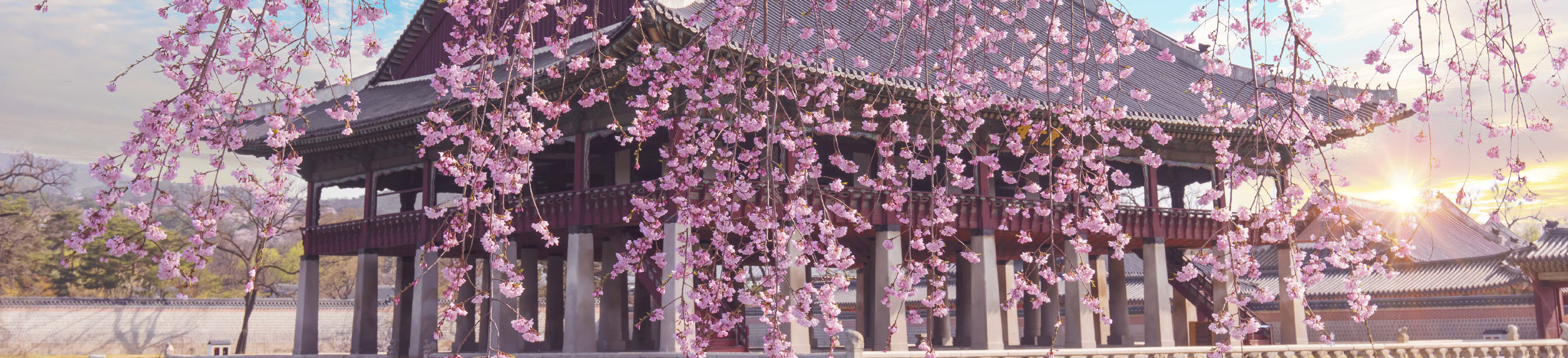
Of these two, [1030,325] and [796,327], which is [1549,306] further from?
[796,327]

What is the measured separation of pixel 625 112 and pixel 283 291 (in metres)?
38.0

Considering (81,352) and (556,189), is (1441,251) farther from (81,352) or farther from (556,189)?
(81,352)

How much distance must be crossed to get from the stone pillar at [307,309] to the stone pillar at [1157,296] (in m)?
15.7

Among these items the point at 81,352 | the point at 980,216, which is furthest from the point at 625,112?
the point at 81,352

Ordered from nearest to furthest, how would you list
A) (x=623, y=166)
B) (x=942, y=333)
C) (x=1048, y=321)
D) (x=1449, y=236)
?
(x=623, y=166) < (x=1048, y=321) < (x=942, y=333) < (x=1449, y=236)

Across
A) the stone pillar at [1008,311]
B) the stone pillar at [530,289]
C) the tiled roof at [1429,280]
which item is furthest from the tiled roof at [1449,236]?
the stone pillar at [530,289]

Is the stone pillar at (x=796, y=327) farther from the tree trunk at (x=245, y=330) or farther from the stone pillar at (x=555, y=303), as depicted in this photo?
the tree trunk at (x=245, y=330)

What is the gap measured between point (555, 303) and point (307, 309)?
4.81m

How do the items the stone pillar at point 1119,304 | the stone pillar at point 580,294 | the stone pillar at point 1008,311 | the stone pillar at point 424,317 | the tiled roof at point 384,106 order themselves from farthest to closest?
the stone pillar at point 1008,311, the stone pillar at point 1119,304, the stone pillar at point 424,317, the tiled roof at point 384,106, the stone pillar at point 580,294

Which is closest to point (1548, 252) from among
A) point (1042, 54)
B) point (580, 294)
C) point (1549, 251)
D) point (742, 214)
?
point (1549, 251)

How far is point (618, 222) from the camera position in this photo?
16625 mm

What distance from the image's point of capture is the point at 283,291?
4909 centimetres

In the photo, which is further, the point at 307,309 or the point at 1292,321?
the point at 307,309

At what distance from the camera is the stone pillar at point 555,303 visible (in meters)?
22.5
